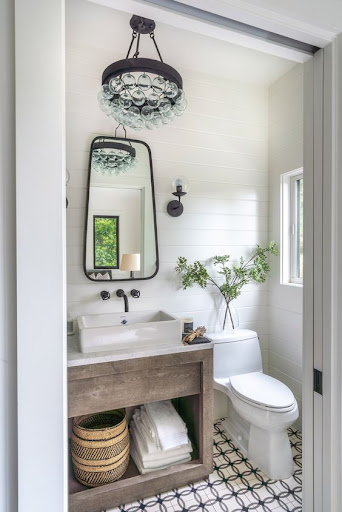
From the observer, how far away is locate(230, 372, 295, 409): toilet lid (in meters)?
1.71

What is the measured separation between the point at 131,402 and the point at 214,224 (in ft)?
4.60

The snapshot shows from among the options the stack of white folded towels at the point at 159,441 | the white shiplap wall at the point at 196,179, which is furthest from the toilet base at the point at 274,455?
the white shiplap wall at the point at 196,179

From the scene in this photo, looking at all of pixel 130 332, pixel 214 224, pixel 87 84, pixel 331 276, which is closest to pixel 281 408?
pixel 130 332

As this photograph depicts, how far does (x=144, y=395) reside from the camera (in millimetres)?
1635

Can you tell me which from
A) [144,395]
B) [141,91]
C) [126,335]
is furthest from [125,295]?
[141,91]

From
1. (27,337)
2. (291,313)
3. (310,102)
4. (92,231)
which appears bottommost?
(291,313)

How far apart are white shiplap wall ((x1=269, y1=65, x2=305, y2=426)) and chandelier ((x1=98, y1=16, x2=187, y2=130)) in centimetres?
119

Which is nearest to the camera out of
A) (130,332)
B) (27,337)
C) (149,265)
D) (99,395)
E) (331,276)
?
(27,337)

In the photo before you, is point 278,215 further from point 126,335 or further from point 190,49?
point 126,335

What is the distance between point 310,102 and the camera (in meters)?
0.99

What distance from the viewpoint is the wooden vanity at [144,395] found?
1512 millimetres

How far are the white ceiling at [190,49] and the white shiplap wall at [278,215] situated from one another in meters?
0.16

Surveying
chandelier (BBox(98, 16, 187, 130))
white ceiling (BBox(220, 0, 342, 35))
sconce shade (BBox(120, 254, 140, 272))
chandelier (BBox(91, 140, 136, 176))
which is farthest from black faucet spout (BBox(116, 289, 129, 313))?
white ceiling (BBox(220, 0, 342, 35))

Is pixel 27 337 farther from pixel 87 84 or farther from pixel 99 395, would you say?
pixel 87 84
